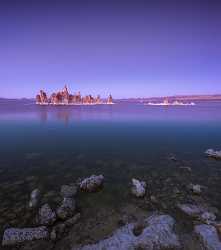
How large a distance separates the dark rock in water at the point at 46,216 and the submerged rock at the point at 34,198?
3.94 ft

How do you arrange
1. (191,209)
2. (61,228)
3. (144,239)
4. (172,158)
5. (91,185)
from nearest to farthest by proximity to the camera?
(144,239)
(61,228)
(191,209)
(91,185)
(172,158)

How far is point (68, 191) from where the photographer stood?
10.4 meters

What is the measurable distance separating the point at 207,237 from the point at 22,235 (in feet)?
24.7

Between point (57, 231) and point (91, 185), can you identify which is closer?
Answer: point (57, 231)

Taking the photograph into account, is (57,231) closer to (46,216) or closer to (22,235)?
(46,216)

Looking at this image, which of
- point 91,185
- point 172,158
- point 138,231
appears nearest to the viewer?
point 138,231

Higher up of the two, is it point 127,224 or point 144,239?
point 144,239

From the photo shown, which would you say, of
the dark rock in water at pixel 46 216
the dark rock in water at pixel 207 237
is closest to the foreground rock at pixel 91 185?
the dark rock in water at pixel 46 216

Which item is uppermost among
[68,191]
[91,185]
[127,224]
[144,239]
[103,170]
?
[144,239]

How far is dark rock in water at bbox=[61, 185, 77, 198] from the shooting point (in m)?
9.99

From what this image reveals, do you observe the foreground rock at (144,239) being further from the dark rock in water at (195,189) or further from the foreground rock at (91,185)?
the dark rock in water at (195,189)

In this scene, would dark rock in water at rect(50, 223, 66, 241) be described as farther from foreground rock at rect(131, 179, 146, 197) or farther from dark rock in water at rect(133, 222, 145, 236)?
foreground rock at rect(131, 179, 146, 197)

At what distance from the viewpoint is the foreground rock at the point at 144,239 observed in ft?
20.1

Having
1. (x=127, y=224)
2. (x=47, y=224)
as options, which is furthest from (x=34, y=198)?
(x=127, y=224)
